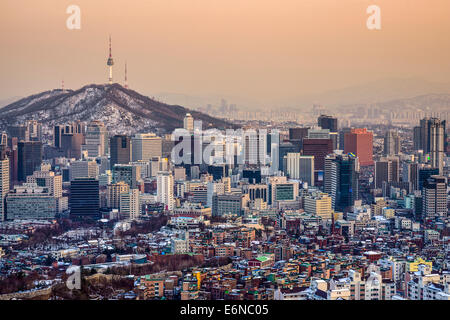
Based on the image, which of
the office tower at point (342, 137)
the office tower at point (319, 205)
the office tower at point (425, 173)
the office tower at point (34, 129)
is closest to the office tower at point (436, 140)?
the office tower at point (425, 173)

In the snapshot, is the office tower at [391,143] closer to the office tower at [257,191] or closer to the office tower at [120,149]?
the office tower at [257,191]

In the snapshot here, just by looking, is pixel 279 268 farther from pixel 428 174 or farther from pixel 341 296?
pixel 428 174

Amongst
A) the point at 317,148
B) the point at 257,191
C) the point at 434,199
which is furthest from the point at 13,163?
the point at 434,199

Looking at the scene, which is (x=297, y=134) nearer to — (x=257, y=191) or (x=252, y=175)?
(x=252, y=175)

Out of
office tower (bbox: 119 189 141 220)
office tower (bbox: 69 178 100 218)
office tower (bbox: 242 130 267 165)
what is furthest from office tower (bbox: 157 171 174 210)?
office tower (bbox: 242 130 267 165)
